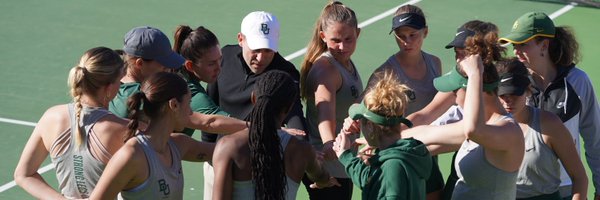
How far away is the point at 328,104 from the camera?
7.29 m

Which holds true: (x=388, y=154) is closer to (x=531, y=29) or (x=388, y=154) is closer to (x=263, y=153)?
(x=263, y=153)

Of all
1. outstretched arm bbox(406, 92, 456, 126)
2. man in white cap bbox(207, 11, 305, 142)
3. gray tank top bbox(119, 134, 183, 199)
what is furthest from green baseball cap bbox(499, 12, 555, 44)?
gray tank top bbox(119, 134, 183, 199)

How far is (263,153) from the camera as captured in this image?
18.3 ft

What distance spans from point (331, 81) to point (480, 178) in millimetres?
1707

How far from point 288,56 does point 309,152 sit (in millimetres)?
7899

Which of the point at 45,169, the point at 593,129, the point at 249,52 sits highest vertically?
the point at 249,52

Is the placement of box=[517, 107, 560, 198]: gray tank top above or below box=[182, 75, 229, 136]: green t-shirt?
below

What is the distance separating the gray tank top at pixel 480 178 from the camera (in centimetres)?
591

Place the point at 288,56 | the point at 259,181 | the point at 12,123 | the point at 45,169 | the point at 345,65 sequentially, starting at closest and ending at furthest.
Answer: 1. the point at 259,181
2. the point at 345,65
3. the point at 45,169
4. the point at 12,123
5. the point at 288,56

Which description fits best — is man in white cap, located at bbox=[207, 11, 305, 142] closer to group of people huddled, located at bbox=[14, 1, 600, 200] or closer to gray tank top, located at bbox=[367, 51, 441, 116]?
group of people huddled, located at bbox=[14, 1, 600, 200]

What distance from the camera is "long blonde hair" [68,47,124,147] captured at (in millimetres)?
5945

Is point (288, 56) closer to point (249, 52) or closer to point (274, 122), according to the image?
point (249, 52)

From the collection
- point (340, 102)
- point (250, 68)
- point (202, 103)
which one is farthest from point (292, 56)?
point (202, 103)

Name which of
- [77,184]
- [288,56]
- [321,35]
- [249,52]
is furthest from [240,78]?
[288,56]
